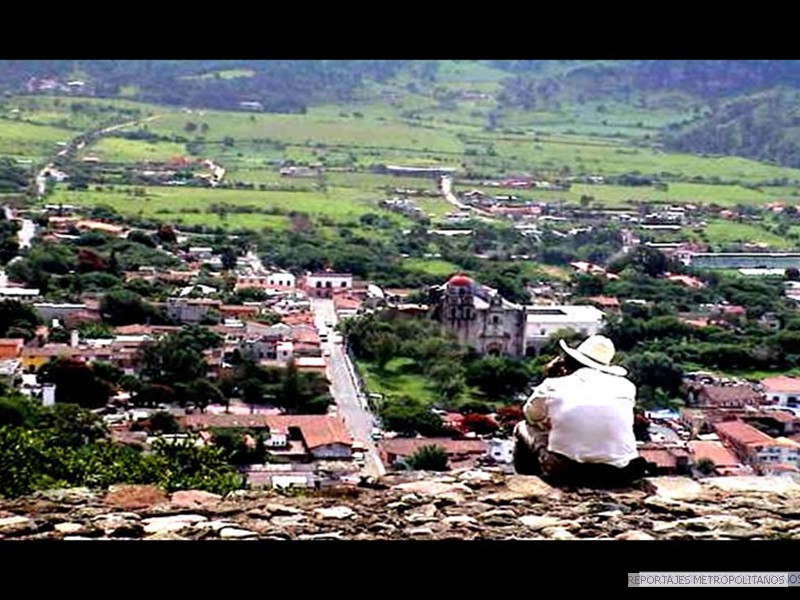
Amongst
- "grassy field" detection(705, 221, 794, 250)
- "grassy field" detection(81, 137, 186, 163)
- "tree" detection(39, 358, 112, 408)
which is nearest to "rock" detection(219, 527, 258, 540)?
"tree" detection(39, 358, 112, 408)

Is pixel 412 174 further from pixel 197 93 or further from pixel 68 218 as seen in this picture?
pixel 68 218

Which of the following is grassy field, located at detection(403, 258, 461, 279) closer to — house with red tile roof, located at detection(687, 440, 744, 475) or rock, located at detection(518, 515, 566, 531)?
house with red tile roof, located at detection(687, 440, 744, 475)

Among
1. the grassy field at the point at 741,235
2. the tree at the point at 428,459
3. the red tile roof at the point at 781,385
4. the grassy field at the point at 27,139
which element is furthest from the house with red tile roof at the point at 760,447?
the grassy field at the point at 27,139

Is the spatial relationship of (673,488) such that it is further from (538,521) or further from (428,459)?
(428,459)

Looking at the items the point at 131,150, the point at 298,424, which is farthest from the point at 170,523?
the point at 131,150
